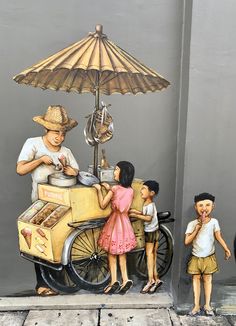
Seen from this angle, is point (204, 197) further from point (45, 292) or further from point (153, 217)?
point (45, 292)

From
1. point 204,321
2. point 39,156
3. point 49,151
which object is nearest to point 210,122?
point 49,151

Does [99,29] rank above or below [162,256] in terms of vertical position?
above

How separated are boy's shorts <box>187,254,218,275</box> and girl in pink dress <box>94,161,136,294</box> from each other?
0.66 metres

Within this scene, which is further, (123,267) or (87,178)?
(123,267)

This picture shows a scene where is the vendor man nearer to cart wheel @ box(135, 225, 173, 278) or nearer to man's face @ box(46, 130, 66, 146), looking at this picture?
man's face @ box(46, 130, 66, 146)

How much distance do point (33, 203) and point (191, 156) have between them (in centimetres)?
176

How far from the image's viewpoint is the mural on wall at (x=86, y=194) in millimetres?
Result: 3771

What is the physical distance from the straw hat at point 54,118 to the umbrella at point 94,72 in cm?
21

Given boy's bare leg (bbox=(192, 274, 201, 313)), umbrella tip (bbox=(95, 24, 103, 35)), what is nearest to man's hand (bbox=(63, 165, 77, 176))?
umbrella tip (bbox=(95, 24, 103, 35))

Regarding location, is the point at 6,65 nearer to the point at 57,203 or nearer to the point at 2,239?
the point at 57,203

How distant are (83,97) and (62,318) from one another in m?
2.35

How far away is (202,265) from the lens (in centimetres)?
389

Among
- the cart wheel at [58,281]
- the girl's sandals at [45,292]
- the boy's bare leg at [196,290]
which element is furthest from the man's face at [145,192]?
the girl's sandals at [45,292]

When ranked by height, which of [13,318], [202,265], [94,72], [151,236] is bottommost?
[13,318]
